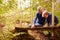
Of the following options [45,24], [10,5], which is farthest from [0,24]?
[45,24]

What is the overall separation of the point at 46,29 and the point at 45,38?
0.20 metres

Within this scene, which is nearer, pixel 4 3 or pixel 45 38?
pixel 4 3

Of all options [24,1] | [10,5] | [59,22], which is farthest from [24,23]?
[10,5]

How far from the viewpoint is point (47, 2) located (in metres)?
4.13

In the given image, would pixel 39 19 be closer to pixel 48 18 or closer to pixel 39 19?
pixel 39 19

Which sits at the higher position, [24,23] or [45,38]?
[24,23]

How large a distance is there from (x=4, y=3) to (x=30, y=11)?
1.33 meters

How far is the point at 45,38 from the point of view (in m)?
4.25

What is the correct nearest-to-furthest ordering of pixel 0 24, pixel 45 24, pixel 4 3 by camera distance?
pixel 4 3 < pixel 0 24 < pixel 45 24

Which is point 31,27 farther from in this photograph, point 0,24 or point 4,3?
point 4,3

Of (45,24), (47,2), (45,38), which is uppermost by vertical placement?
(47,2)

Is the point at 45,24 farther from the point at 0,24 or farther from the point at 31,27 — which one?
the point at 0,24

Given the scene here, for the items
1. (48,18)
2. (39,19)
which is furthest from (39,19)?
(48,18)

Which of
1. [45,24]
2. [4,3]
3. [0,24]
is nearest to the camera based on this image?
[4,3]
